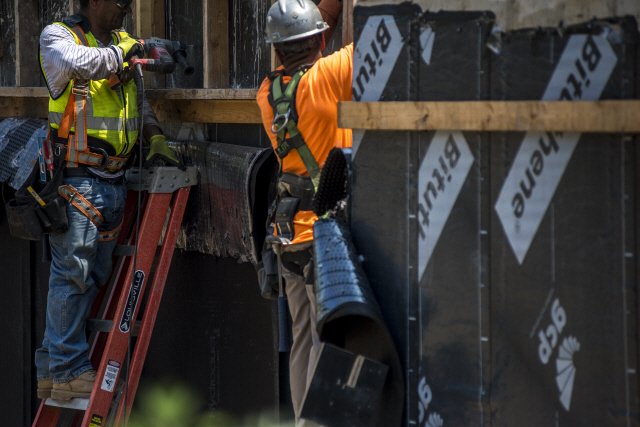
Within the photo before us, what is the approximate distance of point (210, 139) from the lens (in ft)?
14.6

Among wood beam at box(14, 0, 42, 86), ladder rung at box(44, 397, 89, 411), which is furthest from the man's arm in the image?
ladder rung at box(44, 397, 89, 411)

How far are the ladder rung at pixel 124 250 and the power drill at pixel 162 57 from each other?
39.4 inches

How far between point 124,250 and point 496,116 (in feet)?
8.94

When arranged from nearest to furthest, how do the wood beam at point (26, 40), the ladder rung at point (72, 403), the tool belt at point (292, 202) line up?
the tool belt at point (292, 202) < the ladder rung at point (72, 403) < the wood beam at point (26, 40)

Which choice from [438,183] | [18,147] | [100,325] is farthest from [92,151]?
[438,183]

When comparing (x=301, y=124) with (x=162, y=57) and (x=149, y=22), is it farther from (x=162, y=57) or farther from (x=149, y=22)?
(x=149, y=22)

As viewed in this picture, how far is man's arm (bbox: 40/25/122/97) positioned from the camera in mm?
3732

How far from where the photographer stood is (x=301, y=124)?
317 centimetres

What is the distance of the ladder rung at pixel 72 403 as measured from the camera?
3.99m

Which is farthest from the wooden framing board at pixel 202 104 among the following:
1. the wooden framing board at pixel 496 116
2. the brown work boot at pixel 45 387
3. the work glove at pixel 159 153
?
the brown work boot at pixel 45 387

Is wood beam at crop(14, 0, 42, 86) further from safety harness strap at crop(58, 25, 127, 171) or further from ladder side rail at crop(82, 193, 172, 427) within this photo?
ladder side rail at crop(82, 193, 172, 427)

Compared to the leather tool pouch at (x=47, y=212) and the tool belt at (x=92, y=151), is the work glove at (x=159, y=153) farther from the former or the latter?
the leather tool pouch at (x=47, y=212)

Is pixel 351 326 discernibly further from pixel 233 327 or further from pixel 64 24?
pixel 64 24

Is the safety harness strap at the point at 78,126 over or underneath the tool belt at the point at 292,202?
over
